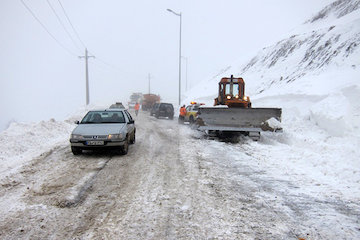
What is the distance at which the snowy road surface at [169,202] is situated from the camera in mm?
3340

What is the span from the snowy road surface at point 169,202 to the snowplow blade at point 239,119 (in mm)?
3708

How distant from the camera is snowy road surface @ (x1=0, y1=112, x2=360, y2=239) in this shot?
3.34 meters

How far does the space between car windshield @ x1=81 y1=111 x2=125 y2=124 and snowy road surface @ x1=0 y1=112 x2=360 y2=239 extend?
78.0 inches

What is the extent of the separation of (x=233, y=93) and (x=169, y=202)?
10172mm

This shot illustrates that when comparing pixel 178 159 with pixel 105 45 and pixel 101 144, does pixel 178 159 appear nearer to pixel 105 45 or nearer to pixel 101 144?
pixel 101 144

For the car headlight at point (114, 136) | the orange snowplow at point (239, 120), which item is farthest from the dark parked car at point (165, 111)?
the car headlight at point (114, 136)

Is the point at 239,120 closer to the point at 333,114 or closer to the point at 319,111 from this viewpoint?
the point at 319,111

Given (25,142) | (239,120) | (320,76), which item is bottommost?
(25,142)

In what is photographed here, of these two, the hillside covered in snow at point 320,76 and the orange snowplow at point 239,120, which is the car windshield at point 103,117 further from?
the hillside covered in snow at point 320,76

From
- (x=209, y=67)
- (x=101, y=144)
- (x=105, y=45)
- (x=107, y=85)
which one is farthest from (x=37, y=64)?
(x=101, y=144)

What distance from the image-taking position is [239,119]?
11.1m

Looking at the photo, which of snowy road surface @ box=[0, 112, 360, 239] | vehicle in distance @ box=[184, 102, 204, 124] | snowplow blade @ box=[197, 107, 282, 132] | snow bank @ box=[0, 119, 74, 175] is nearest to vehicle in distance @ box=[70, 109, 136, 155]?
snowy road surface @ box=[0, 112, 360, 239]

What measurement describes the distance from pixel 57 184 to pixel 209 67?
5851 inches

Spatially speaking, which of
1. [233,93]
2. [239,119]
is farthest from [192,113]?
[239,119]
